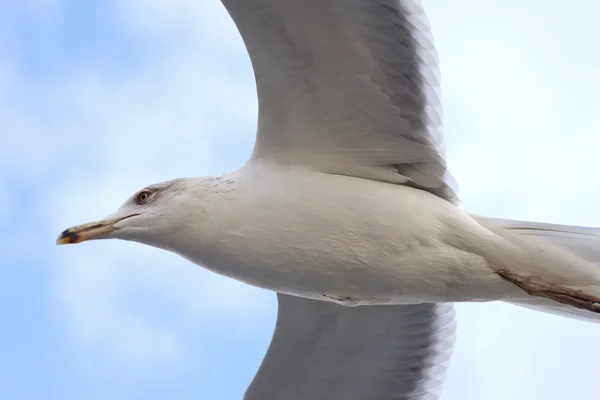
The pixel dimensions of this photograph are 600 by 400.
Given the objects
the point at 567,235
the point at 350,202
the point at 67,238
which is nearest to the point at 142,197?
the point at 67,238

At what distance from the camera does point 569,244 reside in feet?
16.9

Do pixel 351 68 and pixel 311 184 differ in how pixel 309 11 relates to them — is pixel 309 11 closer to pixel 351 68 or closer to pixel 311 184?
pixel 351 68

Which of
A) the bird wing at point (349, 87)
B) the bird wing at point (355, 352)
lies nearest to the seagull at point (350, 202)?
the bird wing at point (349, 87)

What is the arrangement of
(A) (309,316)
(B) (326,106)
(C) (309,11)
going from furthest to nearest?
(A) (309,316) < (B) (326,106) < (C) (309,11)

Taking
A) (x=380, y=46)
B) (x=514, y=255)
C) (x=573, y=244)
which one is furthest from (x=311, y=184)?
(x=573, y=244)

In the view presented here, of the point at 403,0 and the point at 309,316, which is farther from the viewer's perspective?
the point at 309,316

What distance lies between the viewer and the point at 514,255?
507 centimetres

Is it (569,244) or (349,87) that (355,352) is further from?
(349,87)

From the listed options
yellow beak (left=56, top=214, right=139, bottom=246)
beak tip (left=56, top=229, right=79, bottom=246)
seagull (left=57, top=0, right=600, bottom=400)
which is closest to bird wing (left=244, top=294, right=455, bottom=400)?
seagull (left=57, top=0, right=600, bottom=400)

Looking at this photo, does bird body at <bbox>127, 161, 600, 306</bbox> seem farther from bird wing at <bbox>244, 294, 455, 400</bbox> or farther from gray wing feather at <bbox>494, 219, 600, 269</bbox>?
bird wing at <bbox>244, 294, 455, 400</bbox>

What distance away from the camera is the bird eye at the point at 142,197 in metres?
5.37

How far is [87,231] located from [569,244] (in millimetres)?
2839

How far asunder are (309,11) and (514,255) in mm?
1811

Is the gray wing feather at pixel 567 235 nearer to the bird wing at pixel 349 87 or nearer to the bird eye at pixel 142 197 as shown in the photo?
the bird wing at pixel 349 87
